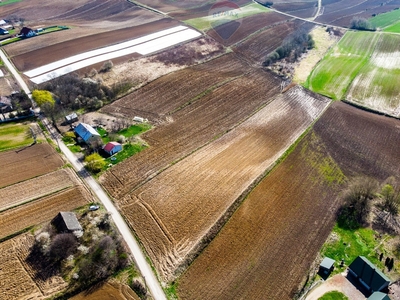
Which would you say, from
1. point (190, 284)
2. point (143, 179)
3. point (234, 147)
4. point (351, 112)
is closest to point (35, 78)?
point (143, 179)

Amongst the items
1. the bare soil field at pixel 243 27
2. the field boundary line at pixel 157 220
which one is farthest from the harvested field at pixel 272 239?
the bare soil field at pixel 243 27

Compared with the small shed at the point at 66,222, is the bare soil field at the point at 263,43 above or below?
above

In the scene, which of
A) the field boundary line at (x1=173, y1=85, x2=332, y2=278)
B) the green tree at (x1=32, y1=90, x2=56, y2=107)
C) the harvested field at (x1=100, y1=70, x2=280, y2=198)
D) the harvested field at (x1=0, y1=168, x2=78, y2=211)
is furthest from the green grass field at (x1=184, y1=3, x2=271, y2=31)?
the harvested field at (x1=0, y1=168, x2=78, y2=211)

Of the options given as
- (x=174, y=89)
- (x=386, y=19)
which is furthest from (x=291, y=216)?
(x=386, y=19)

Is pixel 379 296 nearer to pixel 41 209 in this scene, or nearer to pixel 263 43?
pixel 41 209

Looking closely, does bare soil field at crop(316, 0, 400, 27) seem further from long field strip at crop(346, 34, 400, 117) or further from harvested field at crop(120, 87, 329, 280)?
harvested field at crop(120, 87, 329, 280)

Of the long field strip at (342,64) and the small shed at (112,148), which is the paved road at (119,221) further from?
the long field strip at (342,64)
